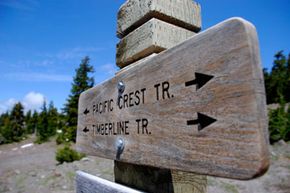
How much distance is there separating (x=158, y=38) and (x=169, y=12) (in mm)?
164

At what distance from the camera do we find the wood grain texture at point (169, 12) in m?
1.19

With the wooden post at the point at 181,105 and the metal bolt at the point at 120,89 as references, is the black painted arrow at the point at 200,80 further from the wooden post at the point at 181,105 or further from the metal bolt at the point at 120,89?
the metal bolt at the point at 120,89

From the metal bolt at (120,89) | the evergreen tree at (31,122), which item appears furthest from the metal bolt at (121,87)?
the evergreen tree at (31,122)

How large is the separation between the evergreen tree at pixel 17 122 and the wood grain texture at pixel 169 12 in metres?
29.1

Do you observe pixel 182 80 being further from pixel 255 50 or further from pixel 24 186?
pixel 24 186

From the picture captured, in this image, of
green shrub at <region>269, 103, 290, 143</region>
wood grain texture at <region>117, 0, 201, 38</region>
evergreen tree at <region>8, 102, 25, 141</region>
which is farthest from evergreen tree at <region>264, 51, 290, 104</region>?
evergreen tree at <region>8, 102, 25, 141</region>

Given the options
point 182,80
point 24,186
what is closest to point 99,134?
point 182,80

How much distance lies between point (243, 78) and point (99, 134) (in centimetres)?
93

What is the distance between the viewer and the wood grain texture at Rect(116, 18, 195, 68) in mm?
1159

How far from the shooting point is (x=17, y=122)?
29766mm

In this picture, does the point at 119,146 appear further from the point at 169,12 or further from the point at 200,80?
the point at 169,12

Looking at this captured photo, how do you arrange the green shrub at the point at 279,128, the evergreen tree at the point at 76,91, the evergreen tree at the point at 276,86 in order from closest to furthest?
the green shrub at the point at 279,128 < the evergreen tree at the point at 76,91 < the evergreen tree at the point at 276,86

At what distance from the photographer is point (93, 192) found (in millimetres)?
1152

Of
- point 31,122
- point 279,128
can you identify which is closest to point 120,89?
point 279,128
